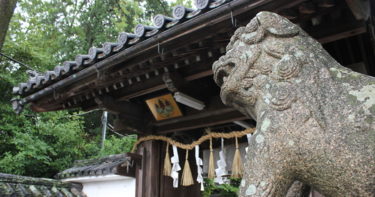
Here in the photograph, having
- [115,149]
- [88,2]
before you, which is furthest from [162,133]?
[88,2]

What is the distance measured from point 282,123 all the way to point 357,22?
5.20 ft

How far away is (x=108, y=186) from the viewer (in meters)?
5.71

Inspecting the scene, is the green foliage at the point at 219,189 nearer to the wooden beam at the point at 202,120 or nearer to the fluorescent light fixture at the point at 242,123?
the wooden beam at the point at 202,120

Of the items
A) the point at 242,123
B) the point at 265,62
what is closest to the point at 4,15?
the point at 242,123

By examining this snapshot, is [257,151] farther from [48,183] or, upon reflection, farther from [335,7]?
[48,183]

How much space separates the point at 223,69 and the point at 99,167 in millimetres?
4375

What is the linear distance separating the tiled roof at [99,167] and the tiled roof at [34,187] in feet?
0.92

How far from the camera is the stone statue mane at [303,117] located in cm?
140

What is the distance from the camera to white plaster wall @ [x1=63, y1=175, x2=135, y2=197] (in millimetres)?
5305

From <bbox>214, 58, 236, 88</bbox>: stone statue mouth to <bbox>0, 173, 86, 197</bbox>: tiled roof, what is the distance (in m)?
4.08

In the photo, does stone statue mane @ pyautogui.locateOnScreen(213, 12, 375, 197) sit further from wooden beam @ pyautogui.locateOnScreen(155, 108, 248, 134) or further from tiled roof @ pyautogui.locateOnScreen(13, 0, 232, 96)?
wooden beam @ pyautogui.locateOnScreen(155, 108, 248, 134)

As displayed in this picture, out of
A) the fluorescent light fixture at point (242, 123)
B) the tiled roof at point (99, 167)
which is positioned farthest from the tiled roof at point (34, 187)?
the fluorescent light fixture at point (242, 123)

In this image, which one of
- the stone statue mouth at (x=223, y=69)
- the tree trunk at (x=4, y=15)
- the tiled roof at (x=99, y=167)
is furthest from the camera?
the tiled roof at (x=99, y=167)

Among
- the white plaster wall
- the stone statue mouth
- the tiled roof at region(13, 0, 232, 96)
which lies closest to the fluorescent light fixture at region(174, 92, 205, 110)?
the tiled roof at region(13, 0, 232, 96)
